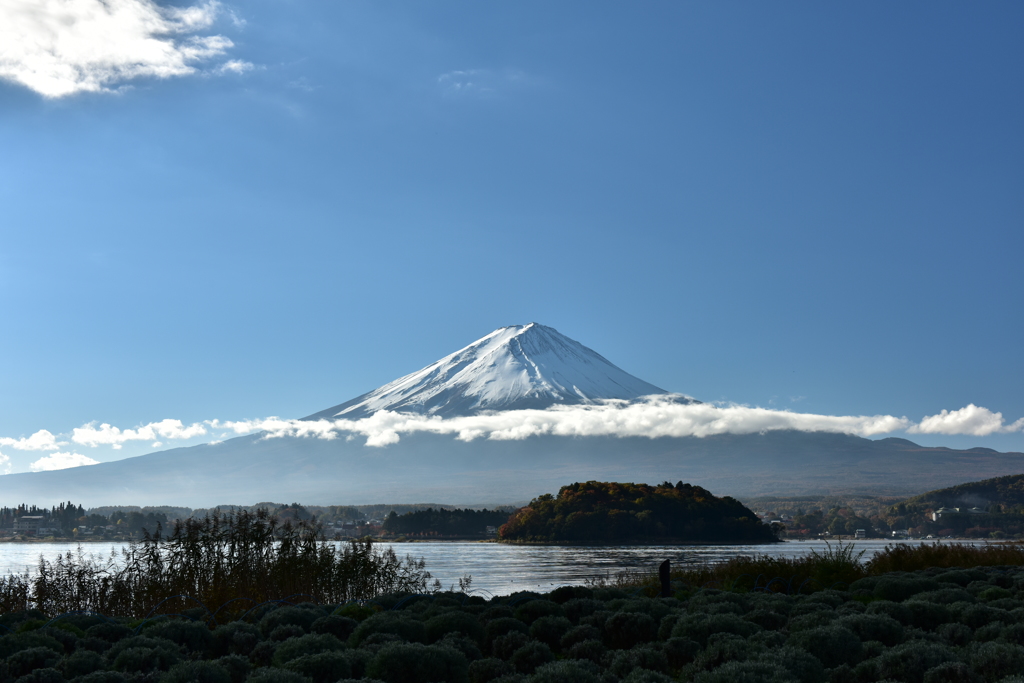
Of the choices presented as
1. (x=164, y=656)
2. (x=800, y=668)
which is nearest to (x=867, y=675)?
(x=800, y=668)

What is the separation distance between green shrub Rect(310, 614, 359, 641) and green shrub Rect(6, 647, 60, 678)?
9.84 ft

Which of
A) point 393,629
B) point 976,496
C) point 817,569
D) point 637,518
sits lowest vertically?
point 976,496

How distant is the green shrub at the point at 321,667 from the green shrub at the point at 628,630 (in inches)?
152

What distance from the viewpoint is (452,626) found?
11.2 metres

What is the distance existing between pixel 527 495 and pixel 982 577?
182 m

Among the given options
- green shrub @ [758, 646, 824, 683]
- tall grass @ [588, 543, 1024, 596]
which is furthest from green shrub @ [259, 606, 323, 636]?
tall grass @ [588, 543, 1024, 596]

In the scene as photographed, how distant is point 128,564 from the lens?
15930 mm

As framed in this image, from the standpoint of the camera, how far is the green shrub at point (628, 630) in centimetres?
1118

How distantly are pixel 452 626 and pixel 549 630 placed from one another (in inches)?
48.3

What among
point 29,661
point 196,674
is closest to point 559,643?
point 196,674

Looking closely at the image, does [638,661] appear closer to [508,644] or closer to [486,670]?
[486,670]

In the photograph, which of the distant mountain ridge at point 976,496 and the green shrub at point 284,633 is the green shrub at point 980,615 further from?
the distant mountain ridge at point 976,496

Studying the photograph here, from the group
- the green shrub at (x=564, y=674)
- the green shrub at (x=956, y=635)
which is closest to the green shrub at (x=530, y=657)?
the green shrub at (x=564, y=674)

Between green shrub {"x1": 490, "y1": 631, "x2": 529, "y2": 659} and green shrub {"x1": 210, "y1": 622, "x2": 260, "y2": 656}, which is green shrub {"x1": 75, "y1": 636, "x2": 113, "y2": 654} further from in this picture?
green shrub {"x1": 490, "y1": 631, "x2": 529, "y2": 659}
